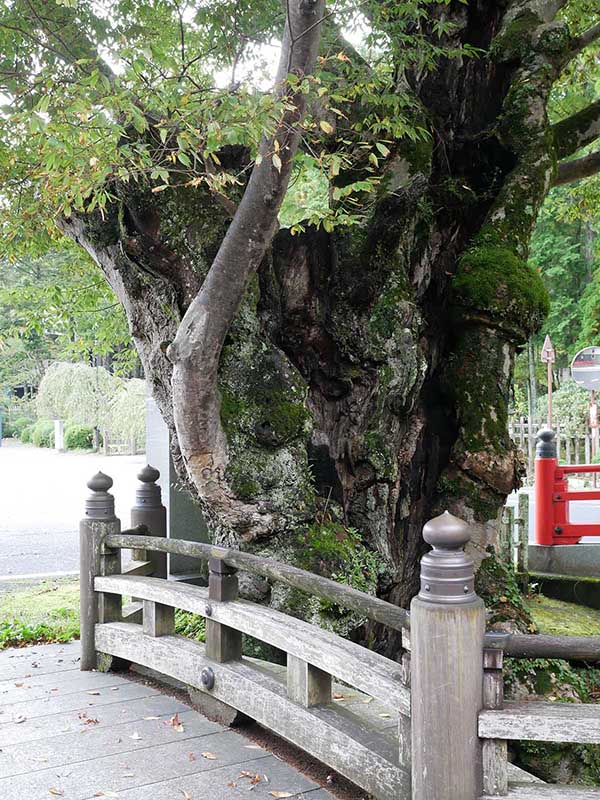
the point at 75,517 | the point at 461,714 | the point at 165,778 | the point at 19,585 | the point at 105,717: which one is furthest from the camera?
the point at 75,517

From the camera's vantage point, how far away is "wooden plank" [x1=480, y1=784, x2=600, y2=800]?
8.83 ft

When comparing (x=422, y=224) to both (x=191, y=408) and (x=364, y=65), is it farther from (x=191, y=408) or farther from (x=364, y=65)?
(x=191, y=408)

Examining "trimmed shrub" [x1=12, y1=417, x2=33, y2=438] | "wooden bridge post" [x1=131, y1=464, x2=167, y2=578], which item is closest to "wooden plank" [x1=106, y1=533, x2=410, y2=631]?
"wooden bridge post" [x1=131, y1=464, x2=167, y2=578]

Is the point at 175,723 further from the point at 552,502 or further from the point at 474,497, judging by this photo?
the point at 552,502

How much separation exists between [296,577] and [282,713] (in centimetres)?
64

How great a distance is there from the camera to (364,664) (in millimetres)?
3309

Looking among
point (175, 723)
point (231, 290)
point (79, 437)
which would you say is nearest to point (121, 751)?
point (175, 723)

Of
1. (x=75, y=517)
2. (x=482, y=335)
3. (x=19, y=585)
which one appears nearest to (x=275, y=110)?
(x=482, y=335)

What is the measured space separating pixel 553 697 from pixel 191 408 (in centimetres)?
357

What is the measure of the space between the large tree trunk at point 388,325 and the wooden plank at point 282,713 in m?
0.89

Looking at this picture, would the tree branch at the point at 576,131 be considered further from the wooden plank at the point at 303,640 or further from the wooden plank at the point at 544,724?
the wooden plank at the point at 544,724

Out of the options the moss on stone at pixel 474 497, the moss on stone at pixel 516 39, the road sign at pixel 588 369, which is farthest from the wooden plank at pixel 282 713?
the road sign at pixel 588 369

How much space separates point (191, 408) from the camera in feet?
16.2

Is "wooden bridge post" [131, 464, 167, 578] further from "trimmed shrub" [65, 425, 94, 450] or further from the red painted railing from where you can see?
"trimmed shrub" [65, 425, 94, 450]
